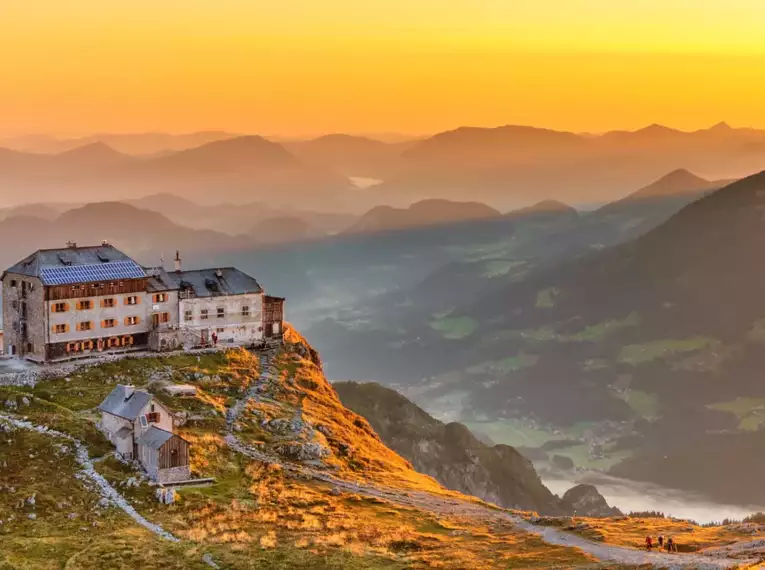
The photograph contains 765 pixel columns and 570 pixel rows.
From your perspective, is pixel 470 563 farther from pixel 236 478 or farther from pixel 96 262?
pixel 96 262

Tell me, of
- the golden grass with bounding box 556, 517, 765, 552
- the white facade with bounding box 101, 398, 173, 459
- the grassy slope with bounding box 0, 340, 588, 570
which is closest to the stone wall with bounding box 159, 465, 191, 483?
the grassy slope with bounding box 0, 340, 588, 570

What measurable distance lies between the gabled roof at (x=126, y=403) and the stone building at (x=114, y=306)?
30515 millimetres

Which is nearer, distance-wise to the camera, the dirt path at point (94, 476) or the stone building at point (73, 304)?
the dirt path at point (94, 476)

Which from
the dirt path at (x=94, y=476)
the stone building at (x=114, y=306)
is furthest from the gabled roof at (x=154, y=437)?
the stone building at (x=114, y=306)

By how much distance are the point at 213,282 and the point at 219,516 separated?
65.1 meters

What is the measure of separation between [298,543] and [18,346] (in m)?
65.9

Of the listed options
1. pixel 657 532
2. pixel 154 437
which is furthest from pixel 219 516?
pixel 657 532

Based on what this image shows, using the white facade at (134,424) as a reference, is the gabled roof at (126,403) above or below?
above

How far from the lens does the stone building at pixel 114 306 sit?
445 ft

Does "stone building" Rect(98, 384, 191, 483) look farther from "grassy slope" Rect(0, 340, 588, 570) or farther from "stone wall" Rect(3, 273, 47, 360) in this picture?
"stone wall" Rect(3, 273, 47, 360)

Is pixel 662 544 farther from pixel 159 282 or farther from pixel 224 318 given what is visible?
pixel 159 282

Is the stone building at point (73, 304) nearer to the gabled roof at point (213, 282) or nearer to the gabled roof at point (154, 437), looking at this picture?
the gabled roof at point (213, 282)

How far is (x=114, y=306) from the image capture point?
142 meters

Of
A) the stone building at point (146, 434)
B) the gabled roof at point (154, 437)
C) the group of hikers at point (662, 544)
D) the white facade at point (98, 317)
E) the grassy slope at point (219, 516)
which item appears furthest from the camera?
the white facade at point (98, 317)
